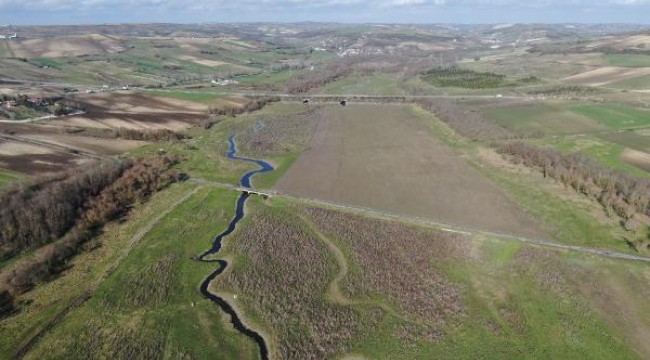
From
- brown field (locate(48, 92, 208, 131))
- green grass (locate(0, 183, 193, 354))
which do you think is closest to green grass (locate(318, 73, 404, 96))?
brown field (locate(48, 92, 208, 131))

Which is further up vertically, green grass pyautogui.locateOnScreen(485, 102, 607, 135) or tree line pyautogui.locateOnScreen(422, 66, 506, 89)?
tree line pyautogui.locateOnScreen(422, 66, 506, 89)

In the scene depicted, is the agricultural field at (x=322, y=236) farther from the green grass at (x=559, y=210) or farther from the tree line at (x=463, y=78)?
the tree line at (x=463, y=78)

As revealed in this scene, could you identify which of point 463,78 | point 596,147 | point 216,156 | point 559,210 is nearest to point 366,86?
point 463,78

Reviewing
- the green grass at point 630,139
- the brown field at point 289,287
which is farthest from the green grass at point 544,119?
the brown field at point 289,287

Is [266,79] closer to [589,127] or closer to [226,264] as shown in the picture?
[589,127]

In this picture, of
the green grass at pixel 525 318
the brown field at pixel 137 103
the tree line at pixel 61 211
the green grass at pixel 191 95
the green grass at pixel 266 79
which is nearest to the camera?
the green grass at pixel 525 318

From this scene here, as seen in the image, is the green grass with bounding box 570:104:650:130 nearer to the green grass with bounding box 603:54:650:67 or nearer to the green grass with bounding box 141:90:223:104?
the green grass with bounding box 603:54:650:67

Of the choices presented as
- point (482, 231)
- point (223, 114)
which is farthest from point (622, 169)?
point (223, 114)
